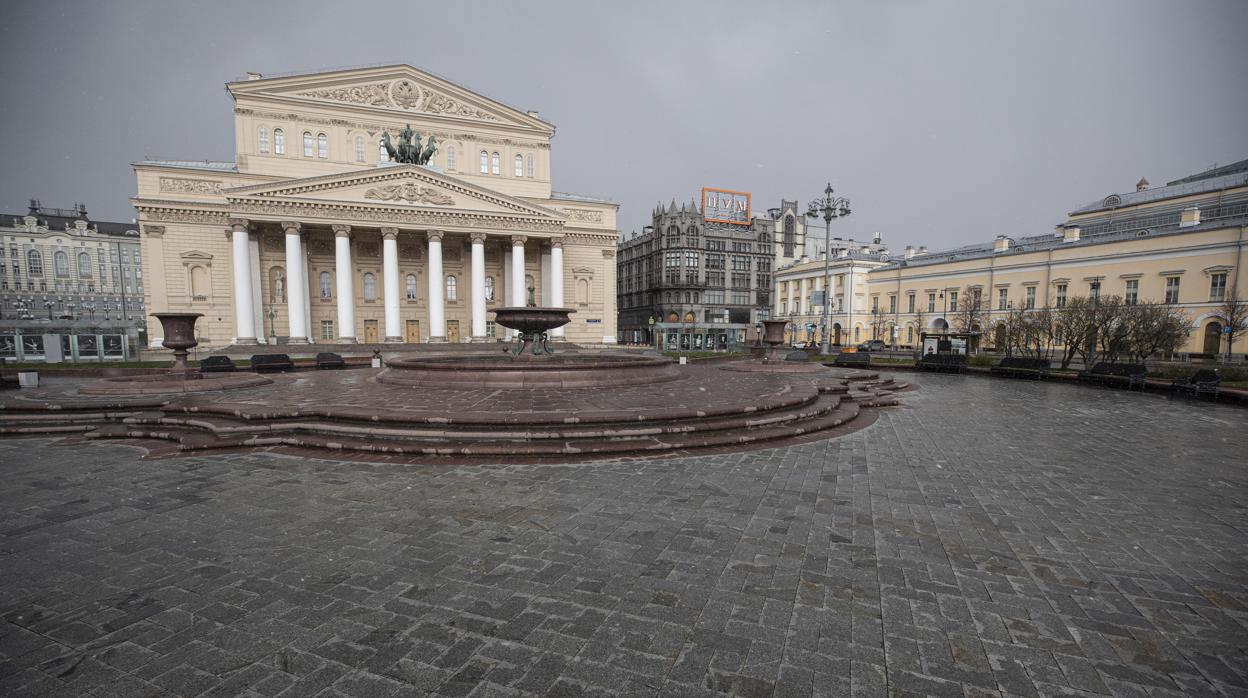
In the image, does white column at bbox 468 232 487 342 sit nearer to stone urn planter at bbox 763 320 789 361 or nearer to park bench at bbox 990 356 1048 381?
stone urn planter at bbox 763 320 789 361

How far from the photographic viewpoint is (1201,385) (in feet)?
48.4

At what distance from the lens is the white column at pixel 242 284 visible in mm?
35000

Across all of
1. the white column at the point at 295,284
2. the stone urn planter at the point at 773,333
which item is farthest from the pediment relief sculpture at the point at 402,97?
the stone urn planter at the point at 773,333

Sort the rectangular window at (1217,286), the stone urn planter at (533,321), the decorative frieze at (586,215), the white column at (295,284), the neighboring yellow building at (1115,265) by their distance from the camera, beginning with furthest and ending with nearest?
the decorative frieze at (586,215)
the neighboring yellow building at (1115,265)
the rectangular window at (1217,286)
the white column at (295,284)
the stone urn planter at (533,321)

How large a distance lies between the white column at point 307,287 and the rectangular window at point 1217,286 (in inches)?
2744

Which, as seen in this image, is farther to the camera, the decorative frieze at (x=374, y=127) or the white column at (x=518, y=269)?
the white column at (x=518, y=269)

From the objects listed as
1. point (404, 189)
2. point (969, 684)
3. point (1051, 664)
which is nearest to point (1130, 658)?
point (1051, 664)

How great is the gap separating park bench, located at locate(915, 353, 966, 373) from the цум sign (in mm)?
47684

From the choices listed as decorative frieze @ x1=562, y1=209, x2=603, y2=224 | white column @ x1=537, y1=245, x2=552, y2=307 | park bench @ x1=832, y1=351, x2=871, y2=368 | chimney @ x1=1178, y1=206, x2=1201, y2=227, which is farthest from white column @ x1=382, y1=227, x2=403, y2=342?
chimney @ x1=1178, y1=206, x2=1201, y2=227

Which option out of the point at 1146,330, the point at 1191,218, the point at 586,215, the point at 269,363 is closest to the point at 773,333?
the point at 1146,330

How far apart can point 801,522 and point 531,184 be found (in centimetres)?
4754

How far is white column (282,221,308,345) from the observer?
118 ft

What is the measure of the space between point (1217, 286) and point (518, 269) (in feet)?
179

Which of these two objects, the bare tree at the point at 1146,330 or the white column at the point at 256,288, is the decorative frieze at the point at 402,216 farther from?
the bare tree at the point at 1146,330
